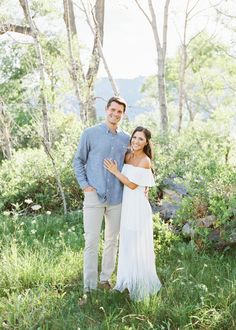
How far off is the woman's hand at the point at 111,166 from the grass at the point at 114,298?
1262mm

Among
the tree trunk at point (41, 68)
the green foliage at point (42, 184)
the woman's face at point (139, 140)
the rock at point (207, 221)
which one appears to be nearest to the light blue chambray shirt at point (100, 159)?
the woman's face at point (139, 140)

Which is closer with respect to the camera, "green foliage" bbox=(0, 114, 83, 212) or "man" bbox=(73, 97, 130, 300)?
"man" bbox=(73, 97, 130, 300)

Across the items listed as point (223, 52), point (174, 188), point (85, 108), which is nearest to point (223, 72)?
point (223, 52)

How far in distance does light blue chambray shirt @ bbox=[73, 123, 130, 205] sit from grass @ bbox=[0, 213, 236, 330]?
3.45 ft

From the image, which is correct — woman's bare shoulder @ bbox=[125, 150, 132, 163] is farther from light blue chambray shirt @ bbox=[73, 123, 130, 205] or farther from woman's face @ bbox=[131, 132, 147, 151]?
woman's face @ bbox=[131, 132, 147, 151]

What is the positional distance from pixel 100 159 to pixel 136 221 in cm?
76

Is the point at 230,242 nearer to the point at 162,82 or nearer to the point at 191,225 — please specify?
the point at 191,225

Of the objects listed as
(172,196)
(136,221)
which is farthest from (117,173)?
(172,196)

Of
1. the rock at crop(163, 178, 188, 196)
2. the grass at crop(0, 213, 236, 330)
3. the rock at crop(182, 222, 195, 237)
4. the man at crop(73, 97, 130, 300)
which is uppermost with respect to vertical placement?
the man at crop(73, 97, 130, 300)

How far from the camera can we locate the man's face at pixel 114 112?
15.9ft

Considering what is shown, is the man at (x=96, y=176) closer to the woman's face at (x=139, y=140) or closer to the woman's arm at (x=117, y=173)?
the woman's arm at (x=117, y=173)

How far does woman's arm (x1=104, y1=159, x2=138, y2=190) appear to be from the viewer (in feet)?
15.9

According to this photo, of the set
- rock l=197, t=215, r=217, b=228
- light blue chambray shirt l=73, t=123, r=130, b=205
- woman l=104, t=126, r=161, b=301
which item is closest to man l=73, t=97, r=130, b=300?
light blue chambray shirt l=73, t=123, r=130, b=205

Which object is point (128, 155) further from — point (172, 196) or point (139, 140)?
point (172, 196)
